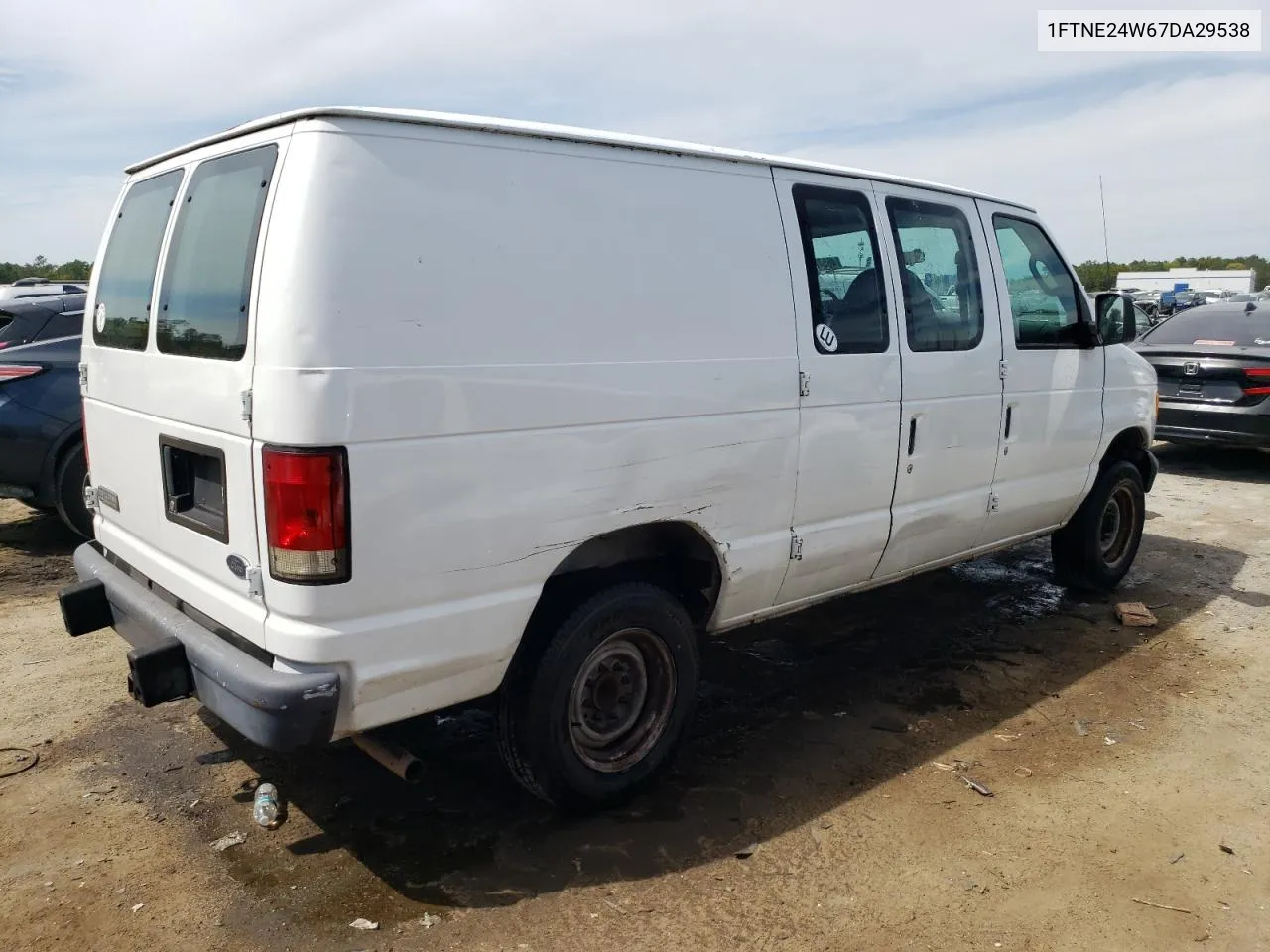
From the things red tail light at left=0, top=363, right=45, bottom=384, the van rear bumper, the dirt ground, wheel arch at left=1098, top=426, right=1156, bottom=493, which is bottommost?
the dirt ground

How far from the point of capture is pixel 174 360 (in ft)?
10.1

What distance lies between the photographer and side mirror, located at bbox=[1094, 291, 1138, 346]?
5.36 m

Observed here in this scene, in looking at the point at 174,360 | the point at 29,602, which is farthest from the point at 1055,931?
the point at 29,602

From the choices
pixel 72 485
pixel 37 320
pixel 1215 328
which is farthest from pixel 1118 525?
pixel 37 320

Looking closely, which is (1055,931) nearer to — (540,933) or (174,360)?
→ (540,933)

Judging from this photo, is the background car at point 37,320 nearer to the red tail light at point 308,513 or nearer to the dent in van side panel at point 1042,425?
the red tail light at point 308,513

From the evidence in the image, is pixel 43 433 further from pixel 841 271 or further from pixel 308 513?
pixel 841 271

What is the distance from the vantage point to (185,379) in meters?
3.01

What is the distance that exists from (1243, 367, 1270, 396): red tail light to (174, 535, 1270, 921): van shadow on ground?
395cm

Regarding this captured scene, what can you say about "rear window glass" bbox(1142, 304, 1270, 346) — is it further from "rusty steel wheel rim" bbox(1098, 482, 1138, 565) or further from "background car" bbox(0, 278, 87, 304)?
"background car" bbox(0, 278, 87, 304)

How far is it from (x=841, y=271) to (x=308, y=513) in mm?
2394

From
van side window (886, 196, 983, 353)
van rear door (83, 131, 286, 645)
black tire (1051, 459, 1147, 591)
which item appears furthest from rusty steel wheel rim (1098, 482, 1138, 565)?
van rear door (83, 131, 286, 645)

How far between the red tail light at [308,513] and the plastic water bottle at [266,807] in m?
1.18

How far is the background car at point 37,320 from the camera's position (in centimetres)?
664
